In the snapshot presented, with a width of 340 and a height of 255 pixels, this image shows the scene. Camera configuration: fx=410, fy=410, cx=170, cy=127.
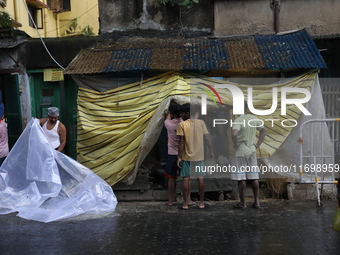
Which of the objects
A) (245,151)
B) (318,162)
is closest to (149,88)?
(245,151)

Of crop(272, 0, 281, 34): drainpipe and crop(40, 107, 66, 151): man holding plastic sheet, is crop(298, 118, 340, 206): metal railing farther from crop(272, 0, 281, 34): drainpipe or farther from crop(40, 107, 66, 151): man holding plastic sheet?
crop(40, 107, 66, 151): man holding plastic sheet

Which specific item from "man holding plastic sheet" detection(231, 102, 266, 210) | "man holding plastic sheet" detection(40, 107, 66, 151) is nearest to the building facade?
"man holding plastic sheet" detection(40, 107, 66, 151)

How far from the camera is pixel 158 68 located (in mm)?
7414

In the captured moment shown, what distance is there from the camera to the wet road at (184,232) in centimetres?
486

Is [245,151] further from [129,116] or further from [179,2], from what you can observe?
[179,2]

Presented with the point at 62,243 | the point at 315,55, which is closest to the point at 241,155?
the point at 315,55

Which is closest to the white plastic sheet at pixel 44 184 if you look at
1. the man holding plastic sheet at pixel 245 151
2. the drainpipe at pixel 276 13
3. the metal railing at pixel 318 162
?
the man holding plastic sheet at pixel 245 151

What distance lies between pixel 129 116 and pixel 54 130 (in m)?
1.36

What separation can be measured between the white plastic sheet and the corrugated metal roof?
1652 mm

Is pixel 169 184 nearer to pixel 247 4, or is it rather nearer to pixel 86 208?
pixel 86 208

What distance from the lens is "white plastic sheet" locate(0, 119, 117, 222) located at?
21.6ft

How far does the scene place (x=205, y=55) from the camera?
304 inches

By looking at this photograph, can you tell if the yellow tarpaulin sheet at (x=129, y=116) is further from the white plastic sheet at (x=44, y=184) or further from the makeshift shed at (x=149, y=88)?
the white plastic sheet at (x=44, y=184)

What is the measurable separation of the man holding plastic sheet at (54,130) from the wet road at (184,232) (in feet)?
4.82
